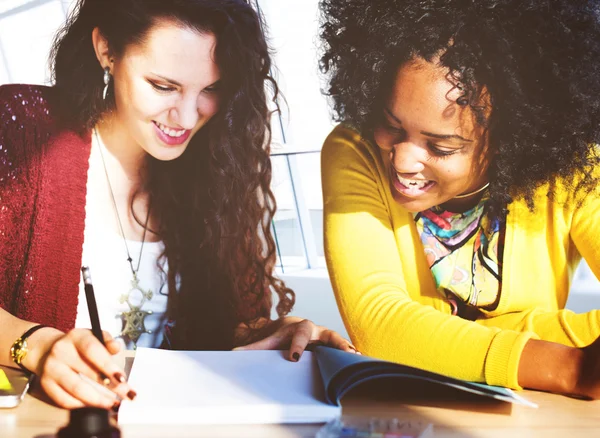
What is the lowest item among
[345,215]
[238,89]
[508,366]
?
[508,366]

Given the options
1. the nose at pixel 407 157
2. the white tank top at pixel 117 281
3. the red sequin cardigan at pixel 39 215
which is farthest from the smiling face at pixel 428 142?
the red sequin cardigan at pixel 39 215

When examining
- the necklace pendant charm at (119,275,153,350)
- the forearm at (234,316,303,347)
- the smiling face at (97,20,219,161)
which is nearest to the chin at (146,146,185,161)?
the smiling face at (97,20,219,161)

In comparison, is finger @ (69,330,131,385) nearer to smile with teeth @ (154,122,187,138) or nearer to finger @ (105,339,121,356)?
finger @ (105,339,121,356)

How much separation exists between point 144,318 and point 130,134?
0.34 m

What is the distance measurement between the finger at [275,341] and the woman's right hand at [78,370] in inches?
11.8

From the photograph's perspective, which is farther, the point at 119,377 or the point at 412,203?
the point at 412,203

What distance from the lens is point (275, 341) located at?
110 centimetres

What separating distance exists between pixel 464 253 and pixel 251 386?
0.48m

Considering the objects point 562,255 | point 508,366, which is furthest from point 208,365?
point 562,255

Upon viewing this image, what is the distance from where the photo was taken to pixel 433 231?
3.72ft

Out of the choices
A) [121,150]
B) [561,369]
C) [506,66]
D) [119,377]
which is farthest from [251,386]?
[506,66]

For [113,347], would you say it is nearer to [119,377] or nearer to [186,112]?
[119,377]

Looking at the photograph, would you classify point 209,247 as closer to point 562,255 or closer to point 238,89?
point 238,89

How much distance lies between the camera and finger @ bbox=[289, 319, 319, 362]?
97cm
